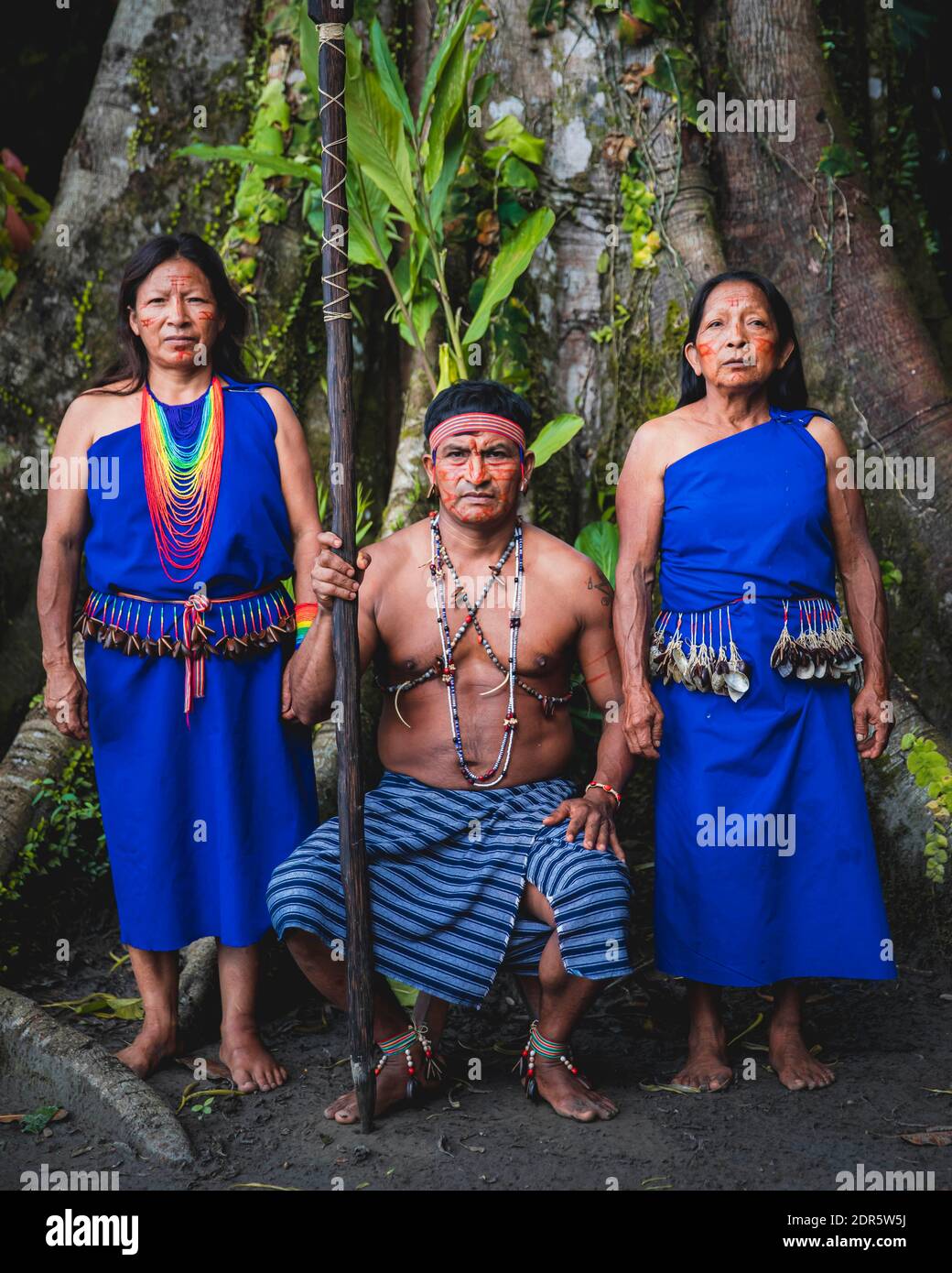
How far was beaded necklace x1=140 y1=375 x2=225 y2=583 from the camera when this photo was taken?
11.2ft

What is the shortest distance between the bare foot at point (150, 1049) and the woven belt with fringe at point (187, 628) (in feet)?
2.98

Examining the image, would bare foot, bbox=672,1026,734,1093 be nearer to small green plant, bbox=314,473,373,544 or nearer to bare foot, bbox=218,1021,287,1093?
bare foot, bbox=218,1021,287,1093

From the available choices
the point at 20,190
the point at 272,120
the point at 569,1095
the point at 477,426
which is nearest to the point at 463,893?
the point at 569,1095

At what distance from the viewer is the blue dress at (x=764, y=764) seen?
3373 mm

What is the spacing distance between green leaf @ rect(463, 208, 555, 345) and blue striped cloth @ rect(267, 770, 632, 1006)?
1823 millimetres

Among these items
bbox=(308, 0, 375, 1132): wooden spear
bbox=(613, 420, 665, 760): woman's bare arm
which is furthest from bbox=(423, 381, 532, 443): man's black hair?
bbox=(308, 0, 375, 1132): wooden spear

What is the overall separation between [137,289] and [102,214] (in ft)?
5.99

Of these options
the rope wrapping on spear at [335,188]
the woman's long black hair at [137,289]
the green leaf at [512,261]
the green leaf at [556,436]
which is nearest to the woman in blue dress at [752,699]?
the green leaf at [556,436]

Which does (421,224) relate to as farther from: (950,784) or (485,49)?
(950,784)

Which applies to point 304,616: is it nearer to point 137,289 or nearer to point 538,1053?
point 137,289

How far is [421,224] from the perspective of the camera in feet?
14.4

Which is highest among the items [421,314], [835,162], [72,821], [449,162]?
[835,162]

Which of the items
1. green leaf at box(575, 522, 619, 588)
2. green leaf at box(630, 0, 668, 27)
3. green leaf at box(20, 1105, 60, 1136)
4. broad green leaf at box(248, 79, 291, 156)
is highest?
green leaf at box(630, 0, 668, 27)

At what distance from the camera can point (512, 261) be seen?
14.4ft
